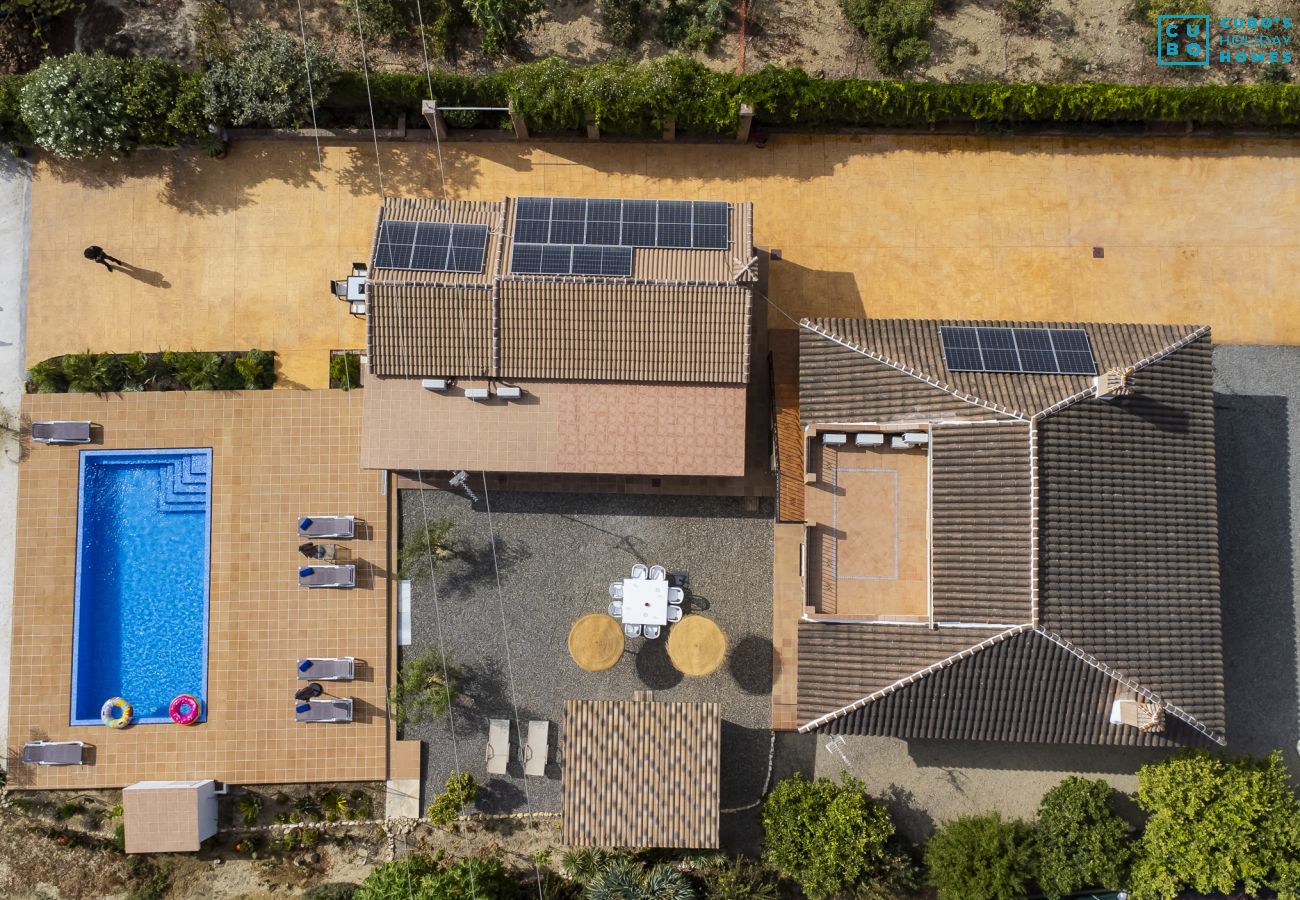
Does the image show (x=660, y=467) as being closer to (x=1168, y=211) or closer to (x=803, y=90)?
(x=803, y=90)

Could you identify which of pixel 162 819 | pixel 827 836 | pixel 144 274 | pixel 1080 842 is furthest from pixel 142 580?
pixel 1080 842

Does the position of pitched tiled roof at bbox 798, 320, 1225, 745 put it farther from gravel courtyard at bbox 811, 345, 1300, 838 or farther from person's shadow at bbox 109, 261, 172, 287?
person's shadow at bbox 109, 261, 172, 287

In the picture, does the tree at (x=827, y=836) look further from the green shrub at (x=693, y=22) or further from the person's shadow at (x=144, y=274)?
the person's shadow at (x=144, y=274)

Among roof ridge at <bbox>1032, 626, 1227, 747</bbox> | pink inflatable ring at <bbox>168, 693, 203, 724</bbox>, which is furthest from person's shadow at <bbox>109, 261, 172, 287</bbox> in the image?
roof ridge at <bbox>1032, 626, 1227, 747</bbox>

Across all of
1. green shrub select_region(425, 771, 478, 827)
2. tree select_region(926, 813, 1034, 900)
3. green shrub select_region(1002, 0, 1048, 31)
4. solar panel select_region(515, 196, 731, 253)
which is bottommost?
tree select_region(926, 813, 1034, 900)

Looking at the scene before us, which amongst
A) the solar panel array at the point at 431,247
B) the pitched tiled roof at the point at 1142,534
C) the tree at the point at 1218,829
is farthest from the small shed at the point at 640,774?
the solar panel array at the point at 431,247

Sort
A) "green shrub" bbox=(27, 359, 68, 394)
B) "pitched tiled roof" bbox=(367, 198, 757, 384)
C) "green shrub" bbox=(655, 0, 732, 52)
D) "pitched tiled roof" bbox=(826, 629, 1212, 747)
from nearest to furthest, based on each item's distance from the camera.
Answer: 1. "pitched tiled roof" bbox=(826, 629, 1212, 747)
2. "pitched tiled roof" bbox=(367, 198, 757, 384)
3. "green shrub" bbox=(27, 359, 68, 394)
4. "green shrub" bbox=(655, 0, 732, 52)
